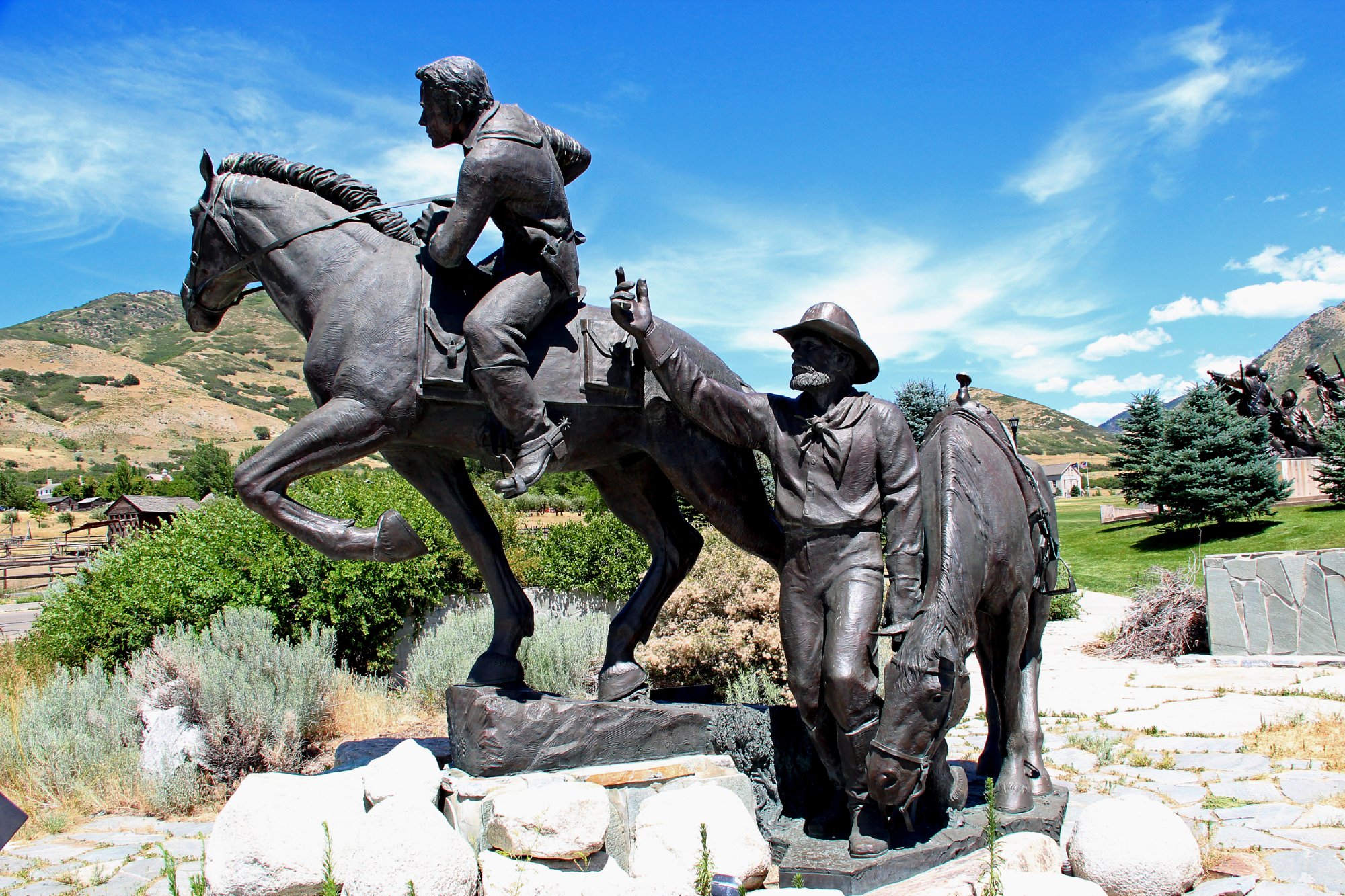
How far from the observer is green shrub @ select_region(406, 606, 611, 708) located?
23.5 feet

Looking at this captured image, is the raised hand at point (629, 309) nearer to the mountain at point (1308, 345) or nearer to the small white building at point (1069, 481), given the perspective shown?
the small white building at point (1069, 481)

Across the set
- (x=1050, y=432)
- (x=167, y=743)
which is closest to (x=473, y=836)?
(x=167, y=743)

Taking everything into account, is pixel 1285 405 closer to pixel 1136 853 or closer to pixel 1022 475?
pixel 1022 475

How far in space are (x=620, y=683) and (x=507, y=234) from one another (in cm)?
212

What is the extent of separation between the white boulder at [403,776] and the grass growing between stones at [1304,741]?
5.14 metres

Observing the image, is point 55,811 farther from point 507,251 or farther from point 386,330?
point 507,251

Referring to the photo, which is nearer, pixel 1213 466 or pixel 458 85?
pixel 458 85

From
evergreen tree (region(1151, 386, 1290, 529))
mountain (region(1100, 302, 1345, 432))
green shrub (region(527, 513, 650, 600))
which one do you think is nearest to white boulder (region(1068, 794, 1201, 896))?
green shrub (region(527, 513, 650, 600))

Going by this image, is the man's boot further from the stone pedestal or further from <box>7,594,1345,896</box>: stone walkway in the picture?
<box>7,594,1345,896</box>: stone walkway

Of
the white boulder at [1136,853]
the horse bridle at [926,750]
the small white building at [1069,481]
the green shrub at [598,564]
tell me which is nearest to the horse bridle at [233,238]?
the horse bridle at [926,750]

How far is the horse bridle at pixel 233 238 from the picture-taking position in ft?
13.0

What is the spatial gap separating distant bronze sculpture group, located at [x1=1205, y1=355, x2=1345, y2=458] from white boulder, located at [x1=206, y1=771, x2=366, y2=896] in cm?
2676

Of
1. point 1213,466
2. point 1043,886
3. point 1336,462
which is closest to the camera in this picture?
point 1043,886

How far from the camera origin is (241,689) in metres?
6.09
